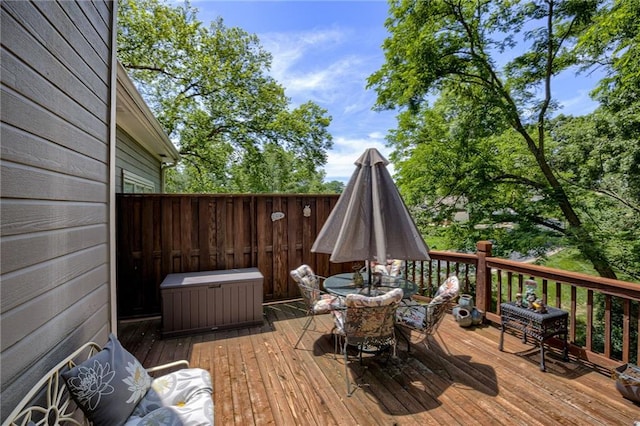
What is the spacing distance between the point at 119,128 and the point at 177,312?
3.21m

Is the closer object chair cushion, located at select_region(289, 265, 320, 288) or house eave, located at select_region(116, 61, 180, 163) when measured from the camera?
house eave, located at select_region(116, 61, 180, 163)

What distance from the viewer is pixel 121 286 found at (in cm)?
441

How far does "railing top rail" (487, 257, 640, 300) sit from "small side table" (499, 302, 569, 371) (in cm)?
36

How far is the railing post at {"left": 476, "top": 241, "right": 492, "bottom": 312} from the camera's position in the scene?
412cm

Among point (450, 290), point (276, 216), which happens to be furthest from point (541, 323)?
point (276, 216)

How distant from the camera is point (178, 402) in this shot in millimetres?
1927

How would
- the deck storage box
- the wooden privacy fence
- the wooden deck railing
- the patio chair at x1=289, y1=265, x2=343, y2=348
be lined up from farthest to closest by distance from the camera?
the wooden privacy fence < the deck storage box < the patio chair at x1=289, y1=265, x2=343, y2=348 < the wooden deck railing

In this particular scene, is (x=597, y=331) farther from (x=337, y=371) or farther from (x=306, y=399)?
(x=306, y=399)

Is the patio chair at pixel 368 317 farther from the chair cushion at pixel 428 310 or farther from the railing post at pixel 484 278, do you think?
the railing post at pixel 484 278

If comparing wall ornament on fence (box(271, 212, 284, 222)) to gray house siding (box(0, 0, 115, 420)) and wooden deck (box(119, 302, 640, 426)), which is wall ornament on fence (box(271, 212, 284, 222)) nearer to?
wooden deck (box(119, 302, 640, 426))

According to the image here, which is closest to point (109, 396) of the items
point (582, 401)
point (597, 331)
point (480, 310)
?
point (582, 401)

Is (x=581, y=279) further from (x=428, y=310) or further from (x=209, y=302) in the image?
(x=209, y=302)

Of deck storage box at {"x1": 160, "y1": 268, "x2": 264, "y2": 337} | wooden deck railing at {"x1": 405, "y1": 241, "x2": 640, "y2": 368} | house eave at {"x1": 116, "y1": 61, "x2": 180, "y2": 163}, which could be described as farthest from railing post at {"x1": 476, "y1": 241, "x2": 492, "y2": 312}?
house eave at {"x1": 116, "y1": 61, "x2": 180, "y2": 163}

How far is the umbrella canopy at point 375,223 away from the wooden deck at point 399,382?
118 cm
